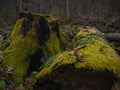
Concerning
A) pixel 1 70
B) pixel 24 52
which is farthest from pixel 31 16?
pixel 1 70

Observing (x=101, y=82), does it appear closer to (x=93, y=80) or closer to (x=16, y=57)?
(x=93, y=80)

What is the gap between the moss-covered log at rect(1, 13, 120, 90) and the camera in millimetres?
5348

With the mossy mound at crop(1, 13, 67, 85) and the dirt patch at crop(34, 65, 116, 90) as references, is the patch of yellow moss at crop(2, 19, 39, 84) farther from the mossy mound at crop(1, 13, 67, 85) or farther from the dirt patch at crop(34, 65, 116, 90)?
the dirt patch at crop(34, 65, 116, 90)

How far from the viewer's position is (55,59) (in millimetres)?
6133

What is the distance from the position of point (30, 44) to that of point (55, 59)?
2212mm

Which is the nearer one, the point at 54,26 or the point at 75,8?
the point at 54,26

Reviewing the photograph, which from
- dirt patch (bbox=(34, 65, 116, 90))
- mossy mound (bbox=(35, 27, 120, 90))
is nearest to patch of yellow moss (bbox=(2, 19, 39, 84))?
mossy mound (bbox=(35, 27, 120, 90))

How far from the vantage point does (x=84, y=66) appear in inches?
208

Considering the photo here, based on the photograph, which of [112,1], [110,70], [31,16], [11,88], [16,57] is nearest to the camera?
[110,70]

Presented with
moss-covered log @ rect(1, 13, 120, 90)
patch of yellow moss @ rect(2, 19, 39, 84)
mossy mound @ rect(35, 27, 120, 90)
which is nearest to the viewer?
mossy mound @ rect(35, 27, 120, 90)

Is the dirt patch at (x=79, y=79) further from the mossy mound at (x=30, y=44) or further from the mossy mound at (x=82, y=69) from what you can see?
the mossy mound at (x=30, y=44)

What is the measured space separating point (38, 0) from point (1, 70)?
21.7 m

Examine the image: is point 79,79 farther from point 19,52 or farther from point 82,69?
point 19,52

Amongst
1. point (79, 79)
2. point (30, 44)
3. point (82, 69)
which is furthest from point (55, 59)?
point (30, 44)
